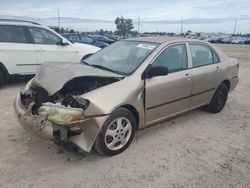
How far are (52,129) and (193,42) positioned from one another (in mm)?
3053

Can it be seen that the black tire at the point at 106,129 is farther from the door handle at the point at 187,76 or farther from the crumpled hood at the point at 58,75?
the door handle at the point at 187,76

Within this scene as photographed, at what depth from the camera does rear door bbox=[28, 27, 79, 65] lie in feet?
24.0

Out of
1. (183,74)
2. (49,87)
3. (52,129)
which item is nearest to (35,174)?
(52,129)

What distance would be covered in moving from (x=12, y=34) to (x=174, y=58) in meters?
4.67

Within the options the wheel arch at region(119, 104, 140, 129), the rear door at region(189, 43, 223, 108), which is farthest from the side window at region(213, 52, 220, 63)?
the wheel arch at region(119, 104, 140, 129)

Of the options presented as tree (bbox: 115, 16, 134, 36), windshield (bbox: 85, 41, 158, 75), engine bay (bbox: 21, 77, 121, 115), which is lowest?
tree (bbox: 115, 16, 134, 36)

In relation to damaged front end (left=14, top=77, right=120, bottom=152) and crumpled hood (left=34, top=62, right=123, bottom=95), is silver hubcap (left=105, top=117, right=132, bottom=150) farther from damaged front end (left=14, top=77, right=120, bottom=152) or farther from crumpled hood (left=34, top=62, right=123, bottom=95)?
crumpled hood (left=34, top=62, right=123, bottom=95)

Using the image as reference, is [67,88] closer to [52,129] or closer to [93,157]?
[52,129]

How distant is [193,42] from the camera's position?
4.88m

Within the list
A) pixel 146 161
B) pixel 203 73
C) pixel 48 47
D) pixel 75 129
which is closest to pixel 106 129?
pixel 75 129

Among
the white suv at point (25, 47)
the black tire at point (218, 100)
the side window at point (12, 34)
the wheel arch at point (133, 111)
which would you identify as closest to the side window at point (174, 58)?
the wheel arch at point (133, 111)

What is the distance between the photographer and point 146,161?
11.5 ft

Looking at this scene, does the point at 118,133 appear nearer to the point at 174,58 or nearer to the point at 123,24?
the point at 174,58

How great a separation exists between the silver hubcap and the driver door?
0.41 meters
